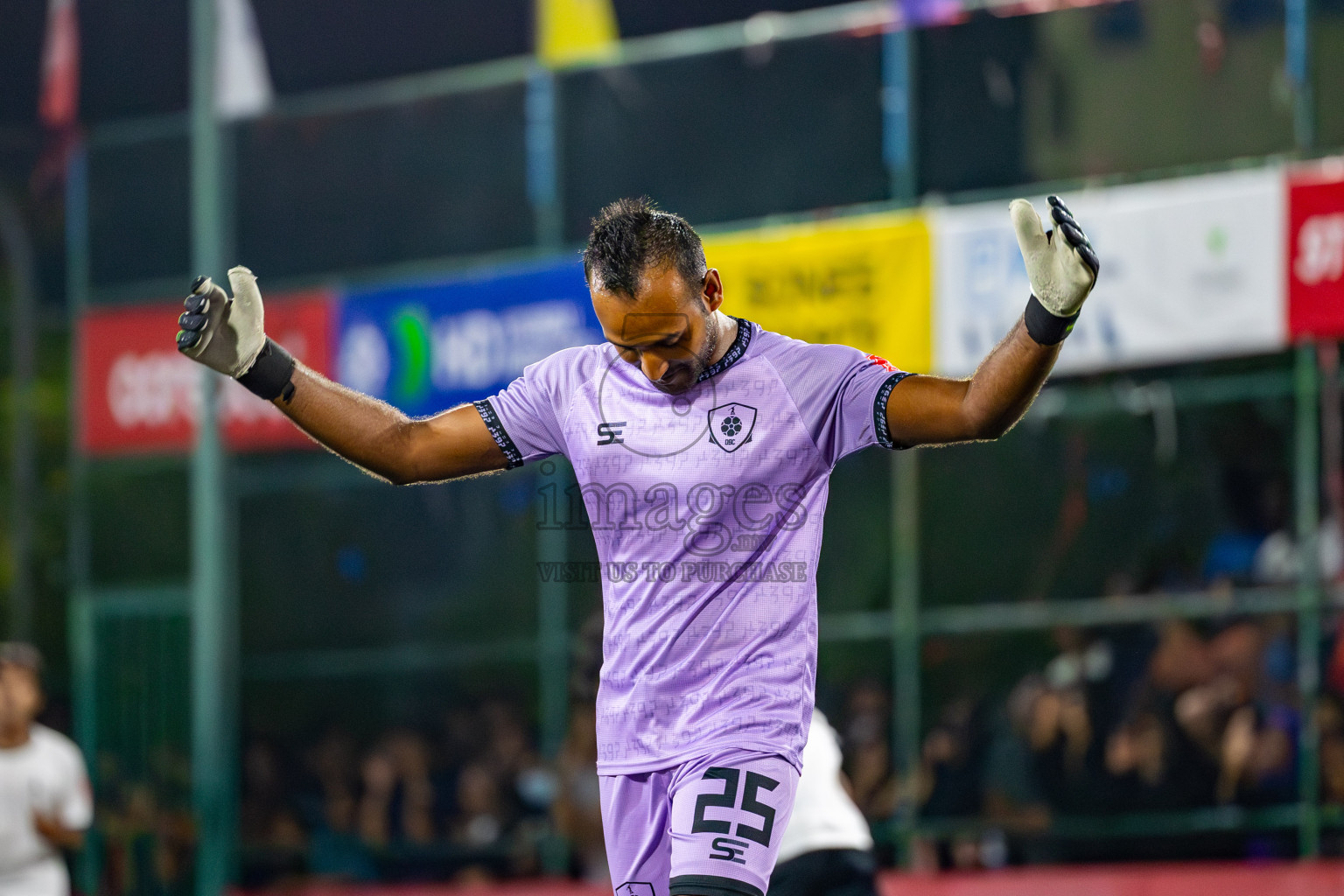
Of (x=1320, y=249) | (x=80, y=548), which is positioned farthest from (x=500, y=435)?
(x=80, y=548)

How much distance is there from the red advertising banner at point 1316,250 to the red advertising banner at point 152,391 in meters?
7.20

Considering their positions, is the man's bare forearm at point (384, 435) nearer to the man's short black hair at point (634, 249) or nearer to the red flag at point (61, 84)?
the man's short black hair at point (634, 249)

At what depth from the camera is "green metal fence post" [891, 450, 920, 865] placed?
1245 cm

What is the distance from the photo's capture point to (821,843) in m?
6.68

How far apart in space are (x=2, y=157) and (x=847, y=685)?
1027cm

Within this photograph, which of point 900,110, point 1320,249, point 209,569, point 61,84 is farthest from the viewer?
point 61,84

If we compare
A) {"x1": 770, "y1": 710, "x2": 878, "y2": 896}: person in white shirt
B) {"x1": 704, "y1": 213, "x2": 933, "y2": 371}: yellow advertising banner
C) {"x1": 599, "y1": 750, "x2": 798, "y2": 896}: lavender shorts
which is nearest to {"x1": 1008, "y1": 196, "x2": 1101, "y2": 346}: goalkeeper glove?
{"x1": 599, "y1": 750, "x2": 798, "y2": 896}: lavender shorts

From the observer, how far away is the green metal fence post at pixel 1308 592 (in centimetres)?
1112

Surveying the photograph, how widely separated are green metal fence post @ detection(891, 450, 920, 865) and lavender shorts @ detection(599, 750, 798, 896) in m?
7.70

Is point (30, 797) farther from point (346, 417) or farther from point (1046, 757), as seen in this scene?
point (1046, 757)

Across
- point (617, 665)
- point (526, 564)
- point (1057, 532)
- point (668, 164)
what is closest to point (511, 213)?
point (668, 164)

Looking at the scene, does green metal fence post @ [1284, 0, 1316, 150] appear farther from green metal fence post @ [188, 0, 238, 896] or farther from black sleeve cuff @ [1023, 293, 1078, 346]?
black sleeve cuff @ [1023, 293, 1078, 346]

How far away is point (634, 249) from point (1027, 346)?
92 cm

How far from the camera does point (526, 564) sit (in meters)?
15.3
